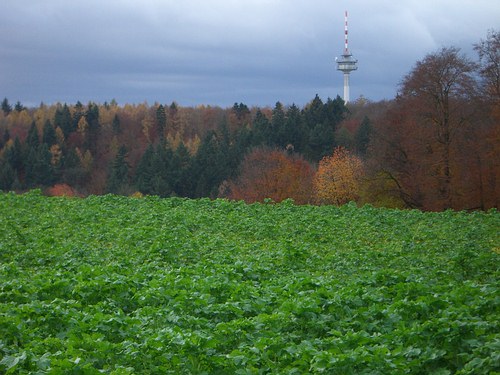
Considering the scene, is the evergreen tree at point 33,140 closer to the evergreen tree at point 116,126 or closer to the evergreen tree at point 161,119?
the evergreen tree at point 116,126

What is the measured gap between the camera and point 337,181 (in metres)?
74.0

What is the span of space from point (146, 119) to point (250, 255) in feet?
390

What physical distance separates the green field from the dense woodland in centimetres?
2606

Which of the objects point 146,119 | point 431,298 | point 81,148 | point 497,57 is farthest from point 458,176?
point 146,119

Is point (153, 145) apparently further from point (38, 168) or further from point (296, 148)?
point (296, 148)

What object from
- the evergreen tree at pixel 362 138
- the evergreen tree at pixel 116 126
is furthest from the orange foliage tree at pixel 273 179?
the evergreen tree at pixel 116 126

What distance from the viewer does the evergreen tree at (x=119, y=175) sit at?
9371 centimetres

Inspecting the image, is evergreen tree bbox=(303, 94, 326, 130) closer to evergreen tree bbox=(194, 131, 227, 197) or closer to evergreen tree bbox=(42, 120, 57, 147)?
evergreen tree bbox=(194, 131, 227, 197)

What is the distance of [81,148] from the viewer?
119 meters

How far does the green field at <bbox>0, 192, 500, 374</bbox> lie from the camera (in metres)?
8.73

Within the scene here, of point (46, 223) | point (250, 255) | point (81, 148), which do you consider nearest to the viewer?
point (250, 255)

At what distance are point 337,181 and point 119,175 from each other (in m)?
35.9

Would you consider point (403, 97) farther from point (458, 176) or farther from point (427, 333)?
point (427, 333)

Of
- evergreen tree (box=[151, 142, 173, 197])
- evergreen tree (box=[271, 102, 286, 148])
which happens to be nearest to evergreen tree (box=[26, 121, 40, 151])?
evergreen tree (box=[151, 142, 173, 197])
